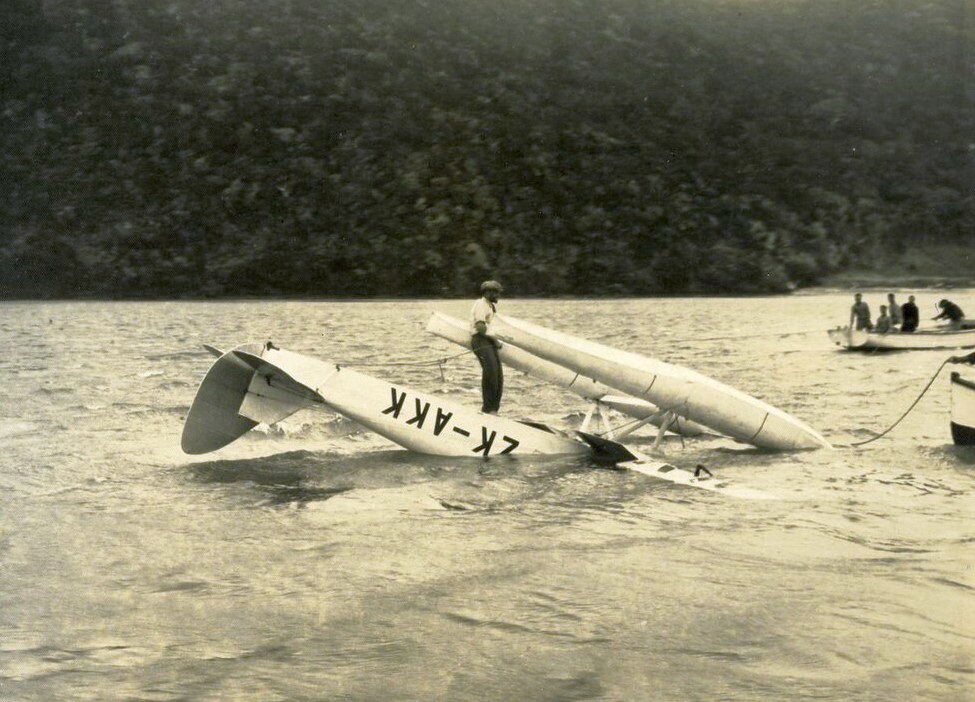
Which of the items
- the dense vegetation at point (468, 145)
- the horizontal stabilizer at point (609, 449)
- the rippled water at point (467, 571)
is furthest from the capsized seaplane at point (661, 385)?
the dense vegetation at point (468, 145)

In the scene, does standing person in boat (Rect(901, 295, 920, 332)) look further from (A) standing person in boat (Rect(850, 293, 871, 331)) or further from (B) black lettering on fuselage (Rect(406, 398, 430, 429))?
(B) black lettering on fuselage (Rect(406, 398, 430, 429))

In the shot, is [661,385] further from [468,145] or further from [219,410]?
[468,145]

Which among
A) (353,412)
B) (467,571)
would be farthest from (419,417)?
(467,571)

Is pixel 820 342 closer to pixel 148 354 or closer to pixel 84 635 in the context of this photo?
pixel 148 354

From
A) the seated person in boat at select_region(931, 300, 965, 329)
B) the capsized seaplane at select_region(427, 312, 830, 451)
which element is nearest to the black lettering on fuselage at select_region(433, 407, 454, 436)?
the capsized seaplane at select_region(427, 312, 830, 451)

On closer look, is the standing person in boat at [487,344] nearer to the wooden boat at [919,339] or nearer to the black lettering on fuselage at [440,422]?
the black lettering on fuselage at [440,422]
